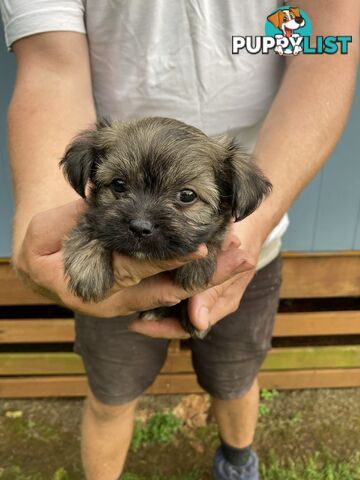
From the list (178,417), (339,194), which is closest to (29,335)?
(178,417)

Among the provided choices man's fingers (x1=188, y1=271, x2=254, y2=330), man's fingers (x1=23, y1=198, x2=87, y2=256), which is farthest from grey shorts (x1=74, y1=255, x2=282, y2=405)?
man's fingers (x1=23, y1=198, x2=87, y2=256)

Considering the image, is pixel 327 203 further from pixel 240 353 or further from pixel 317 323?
pixel 240 353

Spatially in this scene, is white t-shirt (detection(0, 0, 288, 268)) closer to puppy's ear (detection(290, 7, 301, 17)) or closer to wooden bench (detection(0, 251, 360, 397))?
puppy's ear (detection(290, 7, 301, 17))

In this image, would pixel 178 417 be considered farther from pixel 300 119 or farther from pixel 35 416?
pixel 300 119

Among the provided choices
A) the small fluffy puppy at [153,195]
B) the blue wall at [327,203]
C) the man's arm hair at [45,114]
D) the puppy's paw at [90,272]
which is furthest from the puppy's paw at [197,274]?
the blue wall at [327,203]

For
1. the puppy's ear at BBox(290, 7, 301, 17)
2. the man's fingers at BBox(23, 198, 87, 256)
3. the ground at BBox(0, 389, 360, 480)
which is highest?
the puppy's ear at BBox(290, 7, 301, 17)

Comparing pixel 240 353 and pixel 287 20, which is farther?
pixel 240 353

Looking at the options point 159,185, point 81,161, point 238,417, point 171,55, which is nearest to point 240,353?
point 238,417

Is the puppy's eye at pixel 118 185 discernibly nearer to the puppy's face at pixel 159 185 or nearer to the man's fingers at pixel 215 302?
the puppy's face at pixel 159 185
